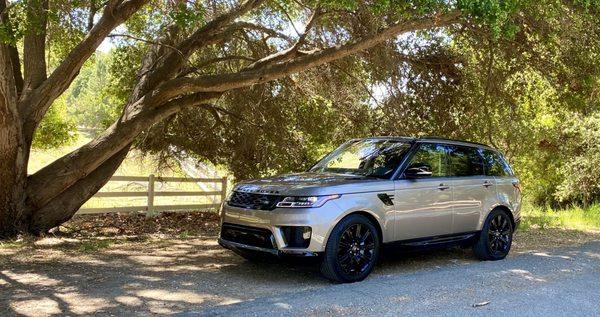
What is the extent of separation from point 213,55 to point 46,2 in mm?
5057

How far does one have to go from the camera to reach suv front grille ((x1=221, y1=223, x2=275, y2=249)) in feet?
22.8

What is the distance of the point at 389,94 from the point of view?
518 inches

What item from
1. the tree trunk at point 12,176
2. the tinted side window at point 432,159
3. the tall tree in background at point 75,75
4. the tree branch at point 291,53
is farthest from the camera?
the tree branch at point 291,53

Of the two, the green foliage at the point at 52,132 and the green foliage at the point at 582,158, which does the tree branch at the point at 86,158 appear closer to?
the green foliage at the point at 52,132

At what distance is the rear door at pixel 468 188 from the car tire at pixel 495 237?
235 millimetres

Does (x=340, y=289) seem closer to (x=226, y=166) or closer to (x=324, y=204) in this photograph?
(x=324, y=204)

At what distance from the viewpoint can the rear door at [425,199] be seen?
304 inches

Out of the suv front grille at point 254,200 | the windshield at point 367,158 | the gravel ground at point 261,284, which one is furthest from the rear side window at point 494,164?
the suv front grille at point 254,200

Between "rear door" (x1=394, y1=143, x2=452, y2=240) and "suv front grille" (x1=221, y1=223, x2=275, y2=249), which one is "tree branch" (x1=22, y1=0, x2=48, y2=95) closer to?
"suv front grille" (x1=221, y1=223, x2=275, y2=249)

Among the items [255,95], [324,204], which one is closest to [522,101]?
[255,95]

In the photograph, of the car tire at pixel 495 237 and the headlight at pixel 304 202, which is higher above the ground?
the headlight at pixel 304 202

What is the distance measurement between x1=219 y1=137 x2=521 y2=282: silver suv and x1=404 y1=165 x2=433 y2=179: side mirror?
0.05 ft

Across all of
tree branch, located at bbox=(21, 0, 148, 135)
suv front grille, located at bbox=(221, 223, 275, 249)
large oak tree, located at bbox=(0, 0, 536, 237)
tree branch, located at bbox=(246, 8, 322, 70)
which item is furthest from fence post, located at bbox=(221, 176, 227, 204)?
suv front grille, located at bbox=(221, 223, 275, 249)

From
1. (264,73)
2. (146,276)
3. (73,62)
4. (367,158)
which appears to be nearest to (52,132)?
(73,62)
